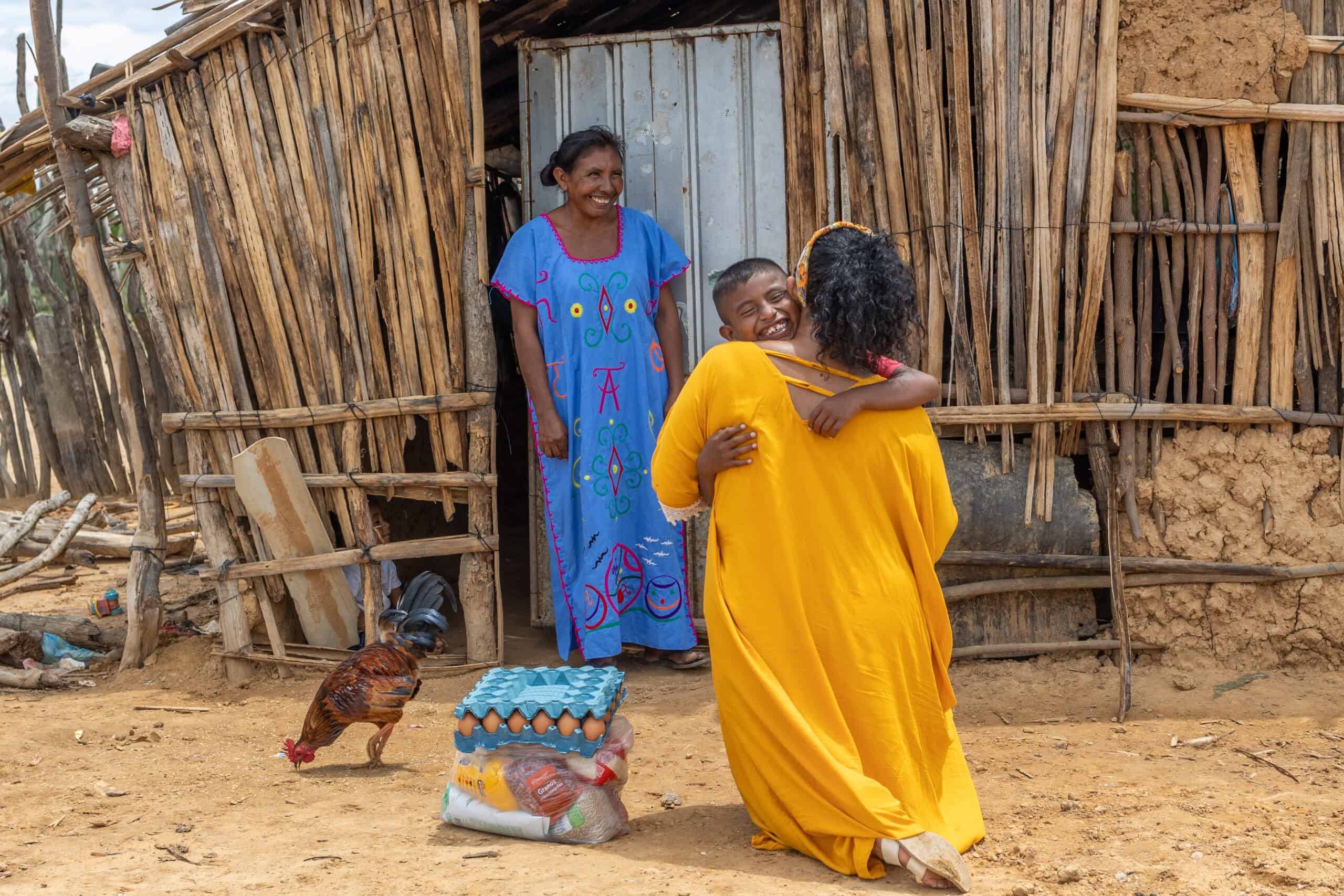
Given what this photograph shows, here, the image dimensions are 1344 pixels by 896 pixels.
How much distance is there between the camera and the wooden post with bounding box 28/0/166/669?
5.29 metres

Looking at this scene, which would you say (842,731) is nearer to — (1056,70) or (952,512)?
(952,512)

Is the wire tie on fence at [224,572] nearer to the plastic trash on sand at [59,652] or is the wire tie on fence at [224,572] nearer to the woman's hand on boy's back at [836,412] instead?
the plastic trash on sand at [59,652]

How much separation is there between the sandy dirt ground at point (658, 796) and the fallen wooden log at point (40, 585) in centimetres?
215

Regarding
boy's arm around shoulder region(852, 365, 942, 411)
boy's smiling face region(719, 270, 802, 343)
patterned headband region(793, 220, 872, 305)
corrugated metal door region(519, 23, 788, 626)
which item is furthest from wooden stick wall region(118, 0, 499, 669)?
boy's arm around shoulder region(852, 365, 942, 411)

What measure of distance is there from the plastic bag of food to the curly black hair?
1.26 m

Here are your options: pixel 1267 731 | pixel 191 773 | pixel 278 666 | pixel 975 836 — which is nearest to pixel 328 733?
pixel 191 773

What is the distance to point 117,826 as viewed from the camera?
348 centimetres

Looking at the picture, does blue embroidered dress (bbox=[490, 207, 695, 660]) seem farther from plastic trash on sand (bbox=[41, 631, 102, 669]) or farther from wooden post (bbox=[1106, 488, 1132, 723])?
plastic trash on sand (bbox=[41, 631, 102, 669])

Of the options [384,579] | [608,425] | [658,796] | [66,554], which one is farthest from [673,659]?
[66,554]

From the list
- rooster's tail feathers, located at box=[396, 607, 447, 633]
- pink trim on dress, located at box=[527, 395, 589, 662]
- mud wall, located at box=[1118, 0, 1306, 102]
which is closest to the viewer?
rooster's tail feathers, located at box=[396, 607, 447, 633]

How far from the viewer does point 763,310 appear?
11.7 feet

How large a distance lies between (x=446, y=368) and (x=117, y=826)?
7.34 ft

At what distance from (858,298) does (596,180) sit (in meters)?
1.99

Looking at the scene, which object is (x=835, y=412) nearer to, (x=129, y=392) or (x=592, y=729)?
(x=592, y=729)
